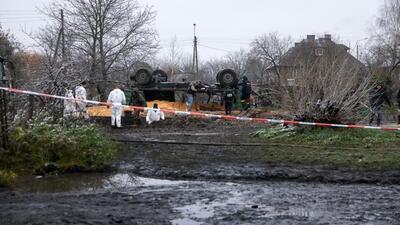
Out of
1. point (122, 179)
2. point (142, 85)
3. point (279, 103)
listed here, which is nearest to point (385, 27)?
point (142, 85)

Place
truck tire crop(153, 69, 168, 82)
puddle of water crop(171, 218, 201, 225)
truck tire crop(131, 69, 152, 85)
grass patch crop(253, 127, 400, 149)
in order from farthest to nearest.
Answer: truck tire crop(153, 69, 168, 82)
truck tire crop(131, 69, 152, 85)
grass patch crop(253, 127, 400, 149)
puddle of water crop(171, 218, 201, 225)

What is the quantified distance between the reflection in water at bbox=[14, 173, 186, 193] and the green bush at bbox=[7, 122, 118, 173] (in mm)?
406

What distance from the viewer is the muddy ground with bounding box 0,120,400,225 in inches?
242

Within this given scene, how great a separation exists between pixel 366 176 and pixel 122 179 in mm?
4246

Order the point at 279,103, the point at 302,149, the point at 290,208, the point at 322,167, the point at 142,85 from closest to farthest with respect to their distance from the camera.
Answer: the point at 290,208 → the point at 322,167 → the point at 302,149 → the point at 279,103 → the point at 142,85

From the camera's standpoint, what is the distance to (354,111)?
48.0ft

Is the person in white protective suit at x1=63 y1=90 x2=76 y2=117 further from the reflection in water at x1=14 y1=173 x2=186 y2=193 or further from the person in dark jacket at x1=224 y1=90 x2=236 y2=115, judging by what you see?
the person in dark jacket at x1=224 y1=90 x2=236 y2=115

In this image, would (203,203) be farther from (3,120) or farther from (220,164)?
(3,120)

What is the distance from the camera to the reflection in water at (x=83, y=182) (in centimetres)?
824

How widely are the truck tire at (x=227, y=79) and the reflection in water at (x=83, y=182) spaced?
53.1 feet

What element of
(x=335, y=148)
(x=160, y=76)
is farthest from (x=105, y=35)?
(x=335, y=148)

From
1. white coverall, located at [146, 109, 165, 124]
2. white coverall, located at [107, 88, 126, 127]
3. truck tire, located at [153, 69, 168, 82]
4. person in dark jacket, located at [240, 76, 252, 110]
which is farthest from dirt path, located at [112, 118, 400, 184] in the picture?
truck tire, located at [153, 69, 168, 82]

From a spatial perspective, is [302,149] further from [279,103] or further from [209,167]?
[279,103]

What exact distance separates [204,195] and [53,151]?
3.79 m
